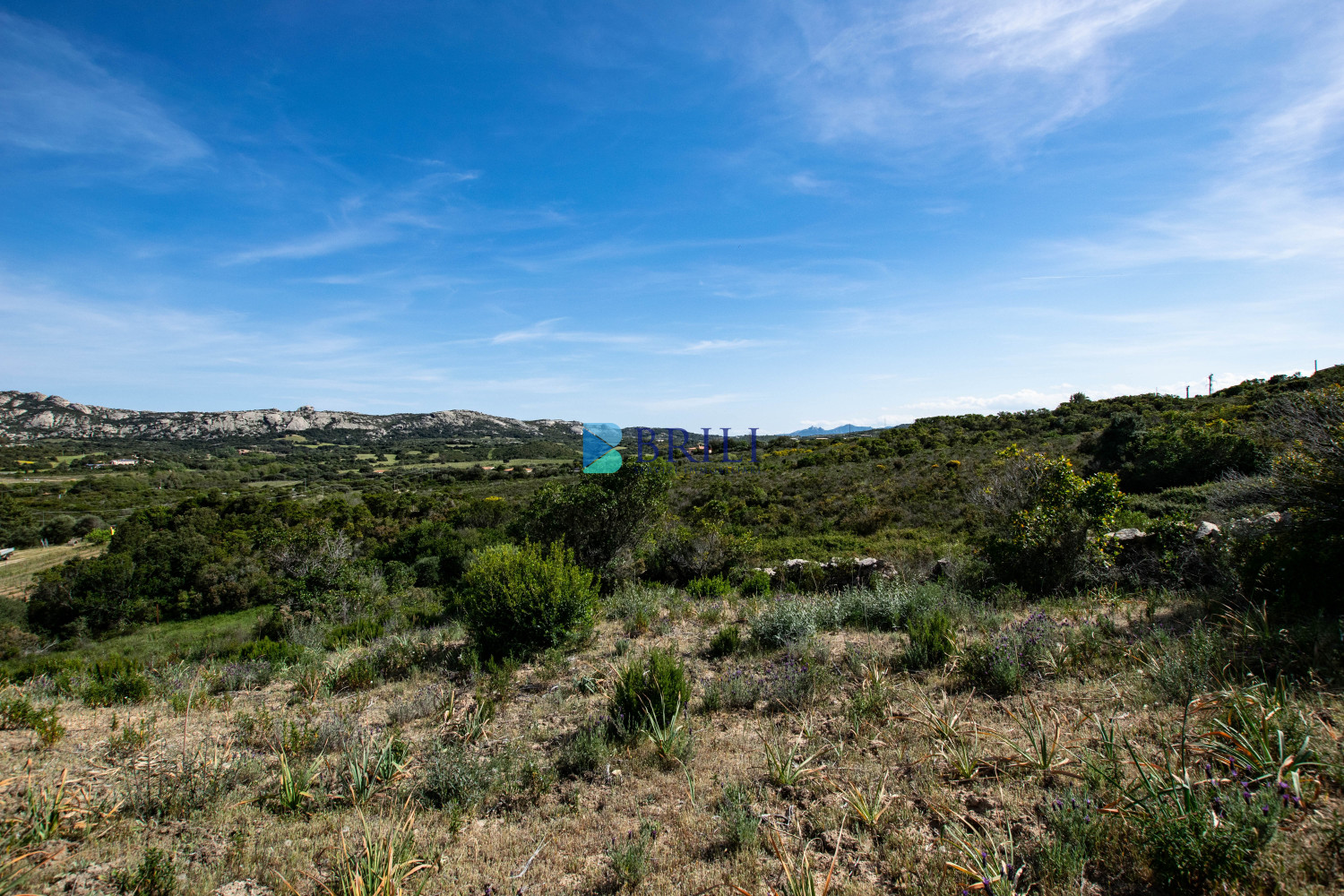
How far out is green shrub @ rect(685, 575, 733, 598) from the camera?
10.3 metres

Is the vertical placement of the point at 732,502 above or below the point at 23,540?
above

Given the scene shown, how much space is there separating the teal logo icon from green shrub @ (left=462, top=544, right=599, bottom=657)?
5355 millimetres

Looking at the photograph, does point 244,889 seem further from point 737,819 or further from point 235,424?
point 235,424

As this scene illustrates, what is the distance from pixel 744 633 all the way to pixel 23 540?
47044mm

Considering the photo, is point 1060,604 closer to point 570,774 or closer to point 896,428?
point 570,774

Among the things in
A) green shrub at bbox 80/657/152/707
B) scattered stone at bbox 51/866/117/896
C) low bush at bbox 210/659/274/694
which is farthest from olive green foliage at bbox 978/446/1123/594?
green shrub at bbox 80/657/152/707

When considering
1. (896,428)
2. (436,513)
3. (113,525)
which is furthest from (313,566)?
(896,428)

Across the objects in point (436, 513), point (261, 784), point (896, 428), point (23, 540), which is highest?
point (896, 428)

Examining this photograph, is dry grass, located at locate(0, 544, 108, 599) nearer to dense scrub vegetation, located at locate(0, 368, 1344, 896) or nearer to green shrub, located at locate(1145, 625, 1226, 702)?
dense scrub vegetation, located at locate(0, 368, 1344, 896)

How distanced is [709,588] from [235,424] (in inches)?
4896

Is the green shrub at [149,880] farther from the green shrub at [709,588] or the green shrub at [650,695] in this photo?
the green shrub at [709,588]

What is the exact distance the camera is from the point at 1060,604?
6.92 meters

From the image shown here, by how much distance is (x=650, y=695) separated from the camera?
4719mm

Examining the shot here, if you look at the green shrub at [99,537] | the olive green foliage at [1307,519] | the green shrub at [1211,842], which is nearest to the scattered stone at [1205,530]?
the olive green foliage at [1307,519]
